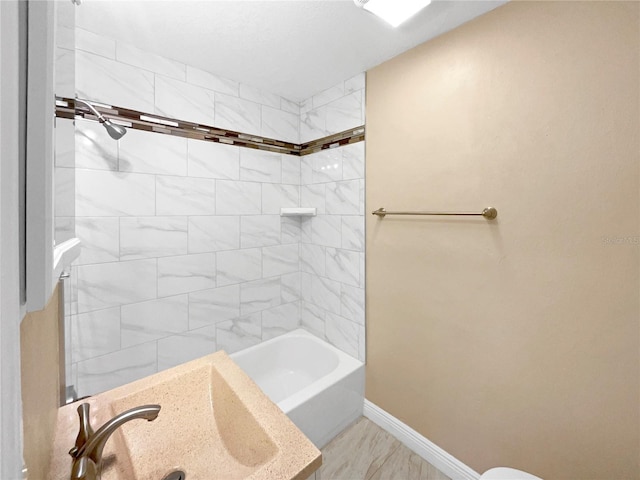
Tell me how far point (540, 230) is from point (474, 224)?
0.27 meters

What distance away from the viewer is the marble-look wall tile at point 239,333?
6.51 ft

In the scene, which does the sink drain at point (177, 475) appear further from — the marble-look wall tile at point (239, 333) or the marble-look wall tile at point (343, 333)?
the marble-look wall tile at point (343, 333)

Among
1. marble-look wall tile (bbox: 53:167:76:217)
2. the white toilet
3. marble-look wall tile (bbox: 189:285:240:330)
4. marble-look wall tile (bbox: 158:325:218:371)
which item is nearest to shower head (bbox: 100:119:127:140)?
marble-look wall tile (bbox: 189:285:240:330)

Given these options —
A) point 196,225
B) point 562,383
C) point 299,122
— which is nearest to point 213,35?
point 299,122

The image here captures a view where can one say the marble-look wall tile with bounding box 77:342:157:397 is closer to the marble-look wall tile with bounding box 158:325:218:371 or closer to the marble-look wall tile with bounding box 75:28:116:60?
the marble-look wall tile with bounding box 158:325:218:371

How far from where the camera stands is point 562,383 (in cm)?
115

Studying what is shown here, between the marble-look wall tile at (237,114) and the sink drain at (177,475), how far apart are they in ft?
6.24

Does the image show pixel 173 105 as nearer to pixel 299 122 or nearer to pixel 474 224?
pixel 299 122

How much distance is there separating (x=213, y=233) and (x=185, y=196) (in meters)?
0.31

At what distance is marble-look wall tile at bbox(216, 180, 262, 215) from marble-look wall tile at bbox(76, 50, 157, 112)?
638mm

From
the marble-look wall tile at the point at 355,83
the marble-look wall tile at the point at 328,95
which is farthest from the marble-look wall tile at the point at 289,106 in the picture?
the marble-look wall tile at the point at 355,83

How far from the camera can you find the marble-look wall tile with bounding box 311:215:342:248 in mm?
2080

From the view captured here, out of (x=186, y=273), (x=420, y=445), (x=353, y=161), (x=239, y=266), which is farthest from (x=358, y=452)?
(x=353, y=161)

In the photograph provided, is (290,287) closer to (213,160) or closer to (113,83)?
(213,160)
